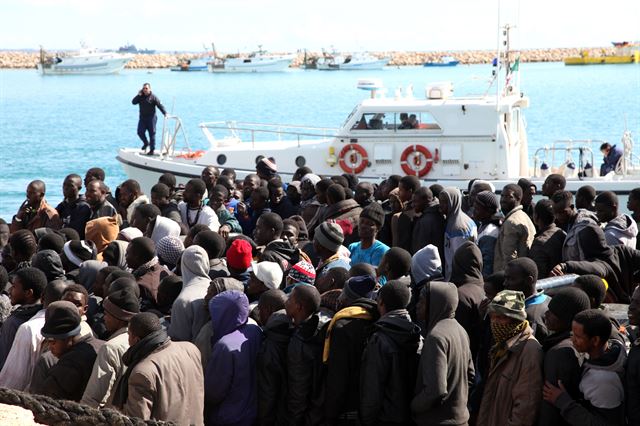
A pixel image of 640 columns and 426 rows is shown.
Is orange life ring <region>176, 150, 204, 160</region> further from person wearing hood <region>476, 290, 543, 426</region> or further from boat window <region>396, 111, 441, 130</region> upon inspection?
person wearing hood <region>476, 290, 543, 426</region>

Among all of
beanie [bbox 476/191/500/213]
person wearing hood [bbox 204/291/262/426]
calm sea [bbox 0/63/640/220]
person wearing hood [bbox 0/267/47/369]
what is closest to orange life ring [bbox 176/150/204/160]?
calm sea [bbox 0/63/640/220]

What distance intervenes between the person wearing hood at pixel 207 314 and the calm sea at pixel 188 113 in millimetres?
10162

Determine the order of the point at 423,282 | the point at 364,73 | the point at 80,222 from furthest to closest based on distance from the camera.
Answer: the point at 364,73, the point at 80,222, the point at 423,282

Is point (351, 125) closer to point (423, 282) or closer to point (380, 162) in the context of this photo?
point (380, 162)

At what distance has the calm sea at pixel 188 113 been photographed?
→ 34.4m

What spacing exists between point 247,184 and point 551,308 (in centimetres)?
622

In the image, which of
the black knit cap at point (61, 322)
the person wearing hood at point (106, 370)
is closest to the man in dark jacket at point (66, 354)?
the black knit cap at point (61, 322)

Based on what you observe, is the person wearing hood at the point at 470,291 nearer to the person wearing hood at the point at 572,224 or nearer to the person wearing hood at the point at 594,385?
the person wearing hood at the point at 594,385

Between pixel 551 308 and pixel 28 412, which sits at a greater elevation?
pixel 551 308

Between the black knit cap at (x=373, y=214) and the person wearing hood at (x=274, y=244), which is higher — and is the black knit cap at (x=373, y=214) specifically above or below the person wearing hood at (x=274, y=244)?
above

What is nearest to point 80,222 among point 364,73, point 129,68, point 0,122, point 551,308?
point 551,308

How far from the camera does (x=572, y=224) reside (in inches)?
347

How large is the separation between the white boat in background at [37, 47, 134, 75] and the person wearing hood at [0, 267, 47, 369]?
138199mm

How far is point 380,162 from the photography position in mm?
16094
